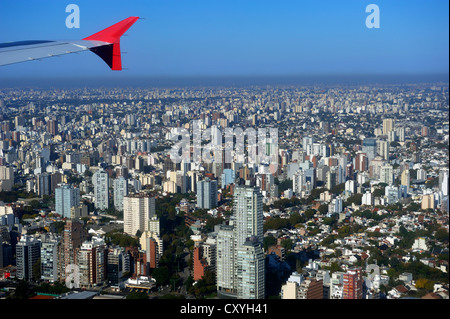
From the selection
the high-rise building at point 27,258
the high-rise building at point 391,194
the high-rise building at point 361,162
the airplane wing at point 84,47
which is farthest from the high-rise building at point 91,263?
the high-rise building at point 361,162

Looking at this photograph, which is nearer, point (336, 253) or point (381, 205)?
point (336, 253)

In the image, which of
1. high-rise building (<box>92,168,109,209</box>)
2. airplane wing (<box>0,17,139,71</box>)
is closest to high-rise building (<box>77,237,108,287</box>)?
high-rise building (<box>92,168,109,209</box>)

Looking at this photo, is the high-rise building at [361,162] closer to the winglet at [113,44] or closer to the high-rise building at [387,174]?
the high-rise building at [387,174]

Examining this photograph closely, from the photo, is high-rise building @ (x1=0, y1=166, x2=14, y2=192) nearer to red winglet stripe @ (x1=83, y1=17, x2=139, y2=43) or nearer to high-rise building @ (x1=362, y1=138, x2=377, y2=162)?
high-rise building @ (x1=362, y1=138, x2=377, y2=162)

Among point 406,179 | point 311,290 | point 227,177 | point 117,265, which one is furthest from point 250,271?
point 406,179

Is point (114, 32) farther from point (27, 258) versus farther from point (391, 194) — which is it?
point (391, 194)
